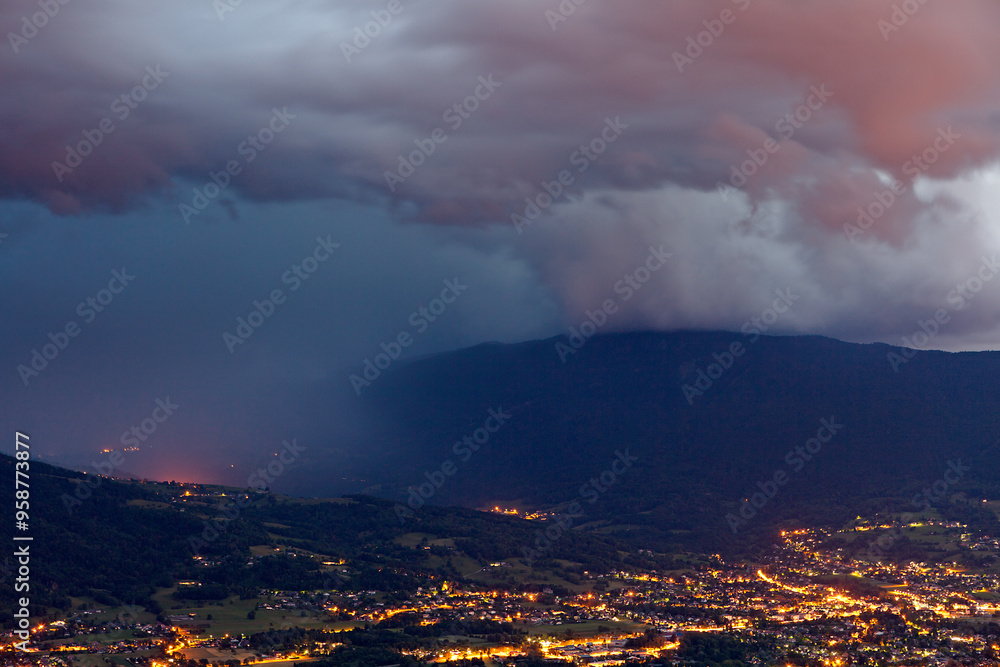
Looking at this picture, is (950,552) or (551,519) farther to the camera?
(551,519)

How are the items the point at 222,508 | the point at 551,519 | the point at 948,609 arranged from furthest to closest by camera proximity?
the point at 551,519 < the point at 222,508 < the point at 948,609

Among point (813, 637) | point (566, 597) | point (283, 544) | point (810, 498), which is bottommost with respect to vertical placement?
point (813, 637)

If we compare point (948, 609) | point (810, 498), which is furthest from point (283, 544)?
point (810, 498)

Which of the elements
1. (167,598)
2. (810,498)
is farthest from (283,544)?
(810,498)

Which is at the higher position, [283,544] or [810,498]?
[810,498]

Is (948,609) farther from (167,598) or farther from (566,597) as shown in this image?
(167,598)

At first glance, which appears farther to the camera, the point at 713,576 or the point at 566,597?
the point at 713,576

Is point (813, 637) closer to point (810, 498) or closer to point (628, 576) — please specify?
point (628, 576)

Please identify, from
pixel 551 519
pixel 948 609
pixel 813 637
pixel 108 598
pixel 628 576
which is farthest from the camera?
pixel 551 519

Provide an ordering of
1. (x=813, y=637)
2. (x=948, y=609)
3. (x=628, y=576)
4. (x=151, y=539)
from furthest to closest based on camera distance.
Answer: (x=628, y=576)
(x=151, y=539)
(x=948, y=609)
(x=813, y=637)
